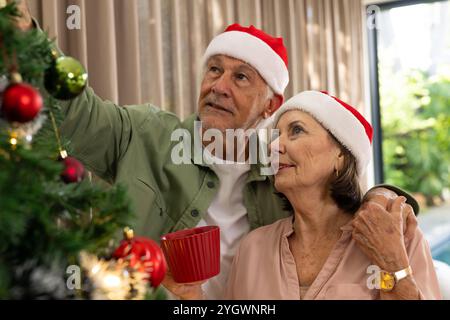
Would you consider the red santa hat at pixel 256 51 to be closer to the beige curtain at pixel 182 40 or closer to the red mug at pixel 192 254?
the beige curtain at pixel 182 40

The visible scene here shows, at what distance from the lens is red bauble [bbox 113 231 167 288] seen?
0.79m

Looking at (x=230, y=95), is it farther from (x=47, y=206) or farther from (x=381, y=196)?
(x=47, y=206)

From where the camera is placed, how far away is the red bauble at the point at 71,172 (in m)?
0.79

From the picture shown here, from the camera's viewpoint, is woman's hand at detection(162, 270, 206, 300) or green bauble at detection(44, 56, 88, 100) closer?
green bauble at detection(44, 56, 88, 100)

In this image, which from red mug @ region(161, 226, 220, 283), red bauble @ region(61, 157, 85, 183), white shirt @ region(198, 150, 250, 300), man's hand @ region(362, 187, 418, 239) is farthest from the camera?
white shirt @ region(198, 150, 250, 300)

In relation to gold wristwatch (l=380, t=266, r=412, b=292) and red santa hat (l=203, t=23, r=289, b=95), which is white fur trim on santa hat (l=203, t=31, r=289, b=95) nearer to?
red santa hat (l=203, t=23, r=289, b=95)

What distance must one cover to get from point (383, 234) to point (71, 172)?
792 mm

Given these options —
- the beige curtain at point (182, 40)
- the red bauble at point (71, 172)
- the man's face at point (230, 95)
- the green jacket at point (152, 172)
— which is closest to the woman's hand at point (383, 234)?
the green jacket at point (152, 172)

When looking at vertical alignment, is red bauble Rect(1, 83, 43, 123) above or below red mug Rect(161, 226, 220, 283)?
above

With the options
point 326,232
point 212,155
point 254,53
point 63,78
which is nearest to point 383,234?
point 326,232

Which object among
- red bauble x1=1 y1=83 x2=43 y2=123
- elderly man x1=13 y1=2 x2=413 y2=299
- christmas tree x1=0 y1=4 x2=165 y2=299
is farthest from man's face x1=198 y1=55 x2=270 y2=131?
red bauble x1=1 y1=83 x2=43 y2=123

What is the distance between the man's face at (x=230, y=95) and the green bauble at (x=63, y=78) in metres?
0.82

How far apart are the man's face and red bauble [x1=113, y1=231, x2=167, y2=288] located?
827 millimetres
